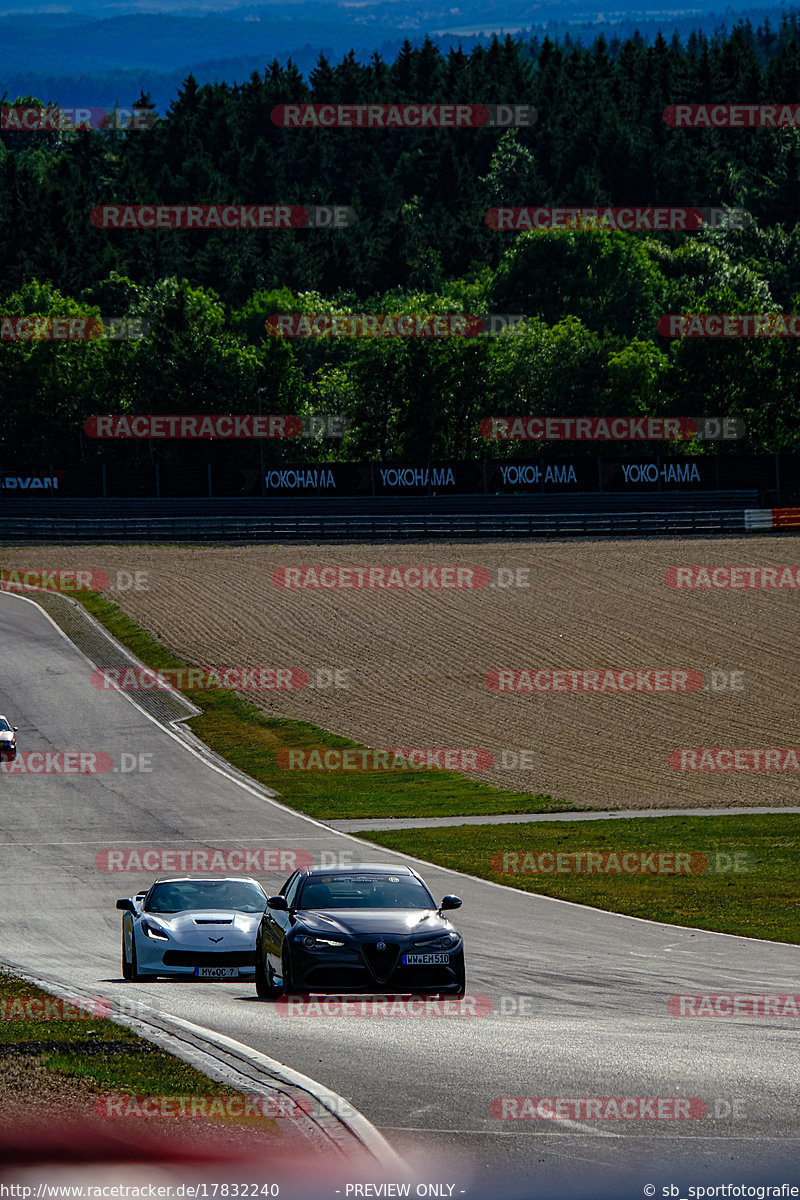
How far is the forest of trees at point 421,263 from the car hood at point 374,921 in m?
82.1

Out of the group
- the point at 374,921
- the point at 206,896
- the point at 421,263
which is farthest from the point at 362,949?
the point at 421,263

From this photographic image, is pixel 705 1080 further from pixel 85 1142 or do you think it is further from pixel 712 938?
pixel 712 938

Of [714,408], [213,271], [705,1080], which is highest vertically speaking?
[213,271]

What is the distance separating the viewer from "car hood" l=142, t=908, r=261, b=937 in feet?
57.0

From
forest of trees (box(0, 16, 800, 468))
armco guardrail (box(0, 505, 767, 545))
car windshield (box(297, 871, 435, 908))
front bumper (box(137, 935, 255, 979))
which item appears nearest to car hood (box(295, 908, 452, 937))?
car windshield (box(297, 871, 435, 908))

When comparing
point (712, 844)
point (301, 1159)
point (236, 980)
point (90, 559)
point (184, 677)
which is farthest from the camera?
point (90, 559)

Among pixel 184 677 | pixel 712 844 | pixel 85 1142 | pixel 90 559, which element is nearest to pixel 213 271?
pixel 90 559

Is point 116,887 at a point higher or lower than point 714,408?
lower

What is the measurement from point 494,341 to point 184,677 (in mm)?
65049

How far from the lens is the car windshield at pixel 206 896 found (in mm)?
18000

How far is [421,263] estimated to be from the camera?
481 feet

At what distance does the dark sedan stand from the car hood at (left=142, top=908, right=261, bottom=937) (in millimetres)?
2228

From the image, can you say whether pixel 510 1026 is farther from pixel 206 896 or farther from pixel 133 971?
pixel 206 896

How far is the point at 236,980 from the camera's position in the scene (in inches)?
690
